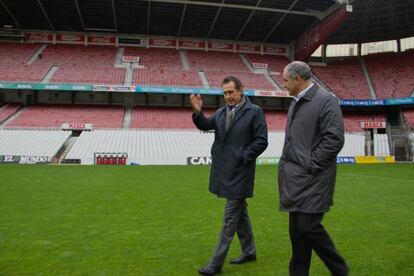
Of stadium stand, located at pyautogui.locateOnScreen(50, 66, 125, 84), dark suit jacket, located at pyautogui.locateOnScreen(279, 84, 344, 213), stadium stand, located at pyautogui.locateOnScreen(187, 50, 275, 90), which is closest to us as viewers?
dark suit jacket, located at pyautogui.locateOnScreen(279, 84, 344, 213)

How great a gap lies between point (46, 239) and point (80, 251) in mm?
873

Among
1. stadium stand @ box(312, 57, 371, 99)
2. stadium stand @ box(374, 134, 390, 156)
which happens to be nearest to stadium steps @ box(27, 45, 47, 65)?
stadium stand @ box(312, 57, 371, 99)

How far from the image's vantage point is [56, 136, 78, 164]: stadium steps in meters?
24.4

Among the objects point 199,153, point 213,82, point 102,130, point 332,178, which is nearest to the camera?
point 332,178

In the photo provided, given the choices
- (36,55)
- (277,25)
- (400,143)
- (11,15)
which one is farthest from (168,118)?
(400,143)

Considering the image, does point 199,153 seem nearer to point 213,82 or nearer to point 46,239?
point 213,82

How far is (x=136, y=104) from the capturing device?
34.9 meters

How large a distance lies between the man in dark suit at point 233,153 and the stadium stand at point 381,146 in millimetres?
29204

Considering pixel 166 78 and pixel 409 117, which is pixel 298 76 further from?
pixel 409 117

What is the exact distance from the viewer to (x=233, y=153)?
3.97 metres

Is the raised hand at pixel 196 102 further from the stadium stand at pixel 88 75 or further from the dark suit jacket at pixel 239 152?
the stadium stand at pixel 88 75

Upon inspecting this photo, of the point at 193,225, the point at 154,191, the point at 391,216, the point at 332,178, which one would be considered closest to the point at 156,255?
the point at 193,225

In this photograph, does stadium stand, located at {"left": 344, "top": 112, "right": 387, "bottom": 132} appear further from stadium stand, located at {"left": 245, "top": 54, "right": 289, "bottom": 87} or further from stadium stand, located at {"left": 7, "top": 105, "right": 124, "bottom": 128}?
stadium stand, located at {"left": 7, "top": 105, "right": 124, "bottom": 128}

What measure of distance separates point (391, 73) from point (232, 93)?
3993 cm
